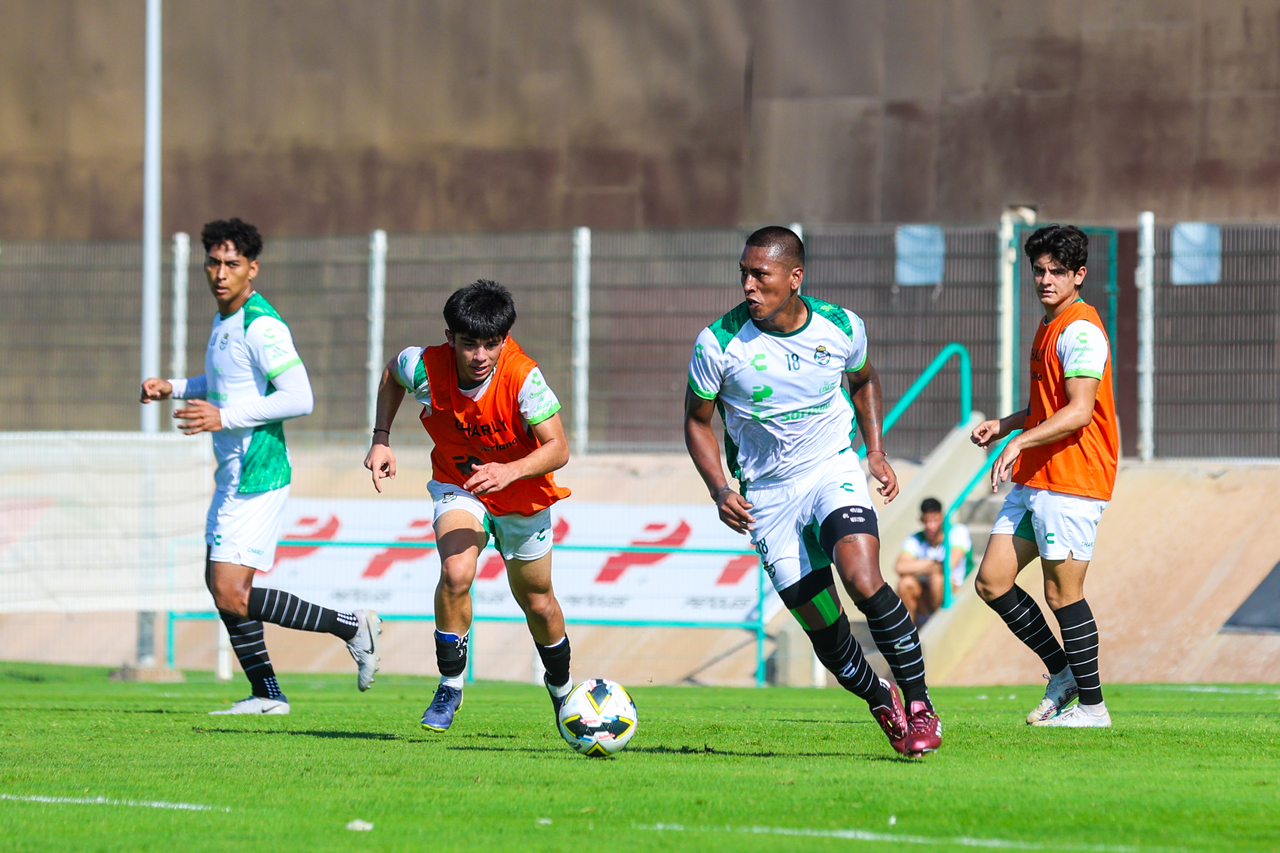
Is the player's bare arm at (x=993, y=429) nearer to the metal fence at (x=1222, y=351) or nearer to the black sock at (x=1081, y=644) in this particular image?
the black sock at (x=1081, y=644)

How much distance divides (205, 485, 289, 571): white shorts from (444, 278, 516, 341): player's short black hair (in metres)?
2.33

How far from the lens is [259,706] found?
29.7 ft

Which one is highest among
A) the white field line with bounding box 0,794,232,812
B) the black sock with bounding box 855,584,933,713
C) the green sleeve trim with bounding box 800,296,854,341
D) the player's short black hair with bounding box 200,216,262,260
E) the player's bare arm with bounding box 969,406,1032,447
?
the player's short black hair with bounding box 200,216,262,260

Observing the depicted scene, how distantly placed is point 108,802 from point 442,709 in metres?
2.19

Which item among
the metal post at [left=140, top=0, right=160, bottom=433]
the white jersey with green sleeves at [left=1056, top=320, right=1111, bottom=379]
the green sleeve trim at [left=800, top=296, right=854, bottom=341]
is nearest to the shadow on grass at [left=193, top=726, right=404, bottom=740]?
the green sleeve trim at [left=800, top=296, right=854, bottom=341]

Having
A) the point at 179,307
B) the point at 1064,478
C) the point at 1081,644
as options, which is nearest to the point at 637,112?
the point at 179,307

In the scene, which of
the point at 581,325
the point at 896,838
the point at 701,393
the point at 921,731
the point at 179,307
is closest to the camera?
the point at 896,838

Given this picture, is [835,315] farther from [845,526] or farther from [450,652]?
[450,652]

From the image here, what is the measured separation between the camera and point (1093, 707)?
8.12 meters

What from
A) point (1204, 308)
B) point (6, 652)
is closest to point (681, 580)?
point (1204, 308)

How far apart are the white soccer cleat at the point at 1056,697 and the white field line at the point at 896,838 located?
342cm

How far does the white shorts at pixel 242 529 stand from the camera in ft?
29.2

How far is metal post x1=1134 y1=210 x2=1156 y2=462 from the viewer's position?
662 inches

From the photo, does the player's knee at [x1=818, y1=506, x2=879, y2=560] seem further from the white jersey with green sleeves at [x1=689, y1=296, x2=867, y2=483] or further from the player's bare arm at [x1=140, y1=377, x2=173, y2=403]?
the player's bare arm at [x1=140, y1=377, x2=173, y2=403]
